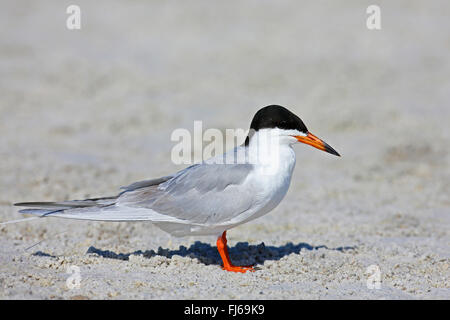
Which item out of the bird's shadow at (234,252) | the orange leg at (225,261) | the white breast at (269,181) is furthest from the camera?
the bird's shadow at (234,252)

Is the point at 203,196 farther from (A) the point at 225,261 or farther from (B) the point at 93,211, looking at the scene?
(B) the point at 93,211

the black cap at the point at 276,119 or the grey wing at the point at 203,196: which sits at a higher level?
the black cap at the point at 276,119

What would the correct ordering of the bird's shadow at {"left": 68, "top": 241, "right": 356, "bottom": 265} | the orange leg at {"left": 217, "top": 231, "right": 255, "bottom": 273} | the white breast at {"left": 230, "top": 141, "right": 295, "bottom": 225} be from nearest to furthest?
the white breast at {"left": 230, "top": 141, "right": 295, "bottom": 225}, the orange leg at {"left": 217, "top": 231, "right": 255, "bottom": 273}, the bird's shadow at {"left": 68, "top": 241, "right": 356, "bottom": 265}

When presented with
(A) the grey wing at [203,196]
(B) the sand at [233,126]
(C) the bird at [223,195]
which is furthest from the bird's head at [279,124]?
(B) the sand at [233,126]

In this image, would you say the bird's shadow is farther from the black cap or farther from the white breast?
the black cap

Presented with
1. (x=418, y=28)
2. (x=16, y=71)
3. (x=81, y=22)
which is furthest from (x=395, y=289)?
(x=81, y=22)

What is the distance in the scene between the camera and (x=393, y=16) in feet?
43.2

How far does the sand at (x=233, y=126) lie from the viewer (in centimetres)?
402

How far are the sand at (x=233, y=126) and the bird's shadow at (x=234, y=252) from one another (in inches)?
0.8

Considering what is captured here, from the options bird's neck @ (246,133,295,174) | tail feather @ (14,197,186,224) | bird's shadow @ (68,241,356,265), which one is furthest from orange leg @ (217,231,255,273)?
bird's neck @ (246,133,295,174)

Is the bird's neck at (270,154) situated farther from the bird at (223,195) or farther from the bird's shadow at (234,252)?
the bird's shadow at (234,252)

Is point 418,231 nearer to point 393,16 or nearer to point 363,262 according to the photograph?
point 363,262

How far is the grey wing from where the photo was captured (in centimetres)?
406
